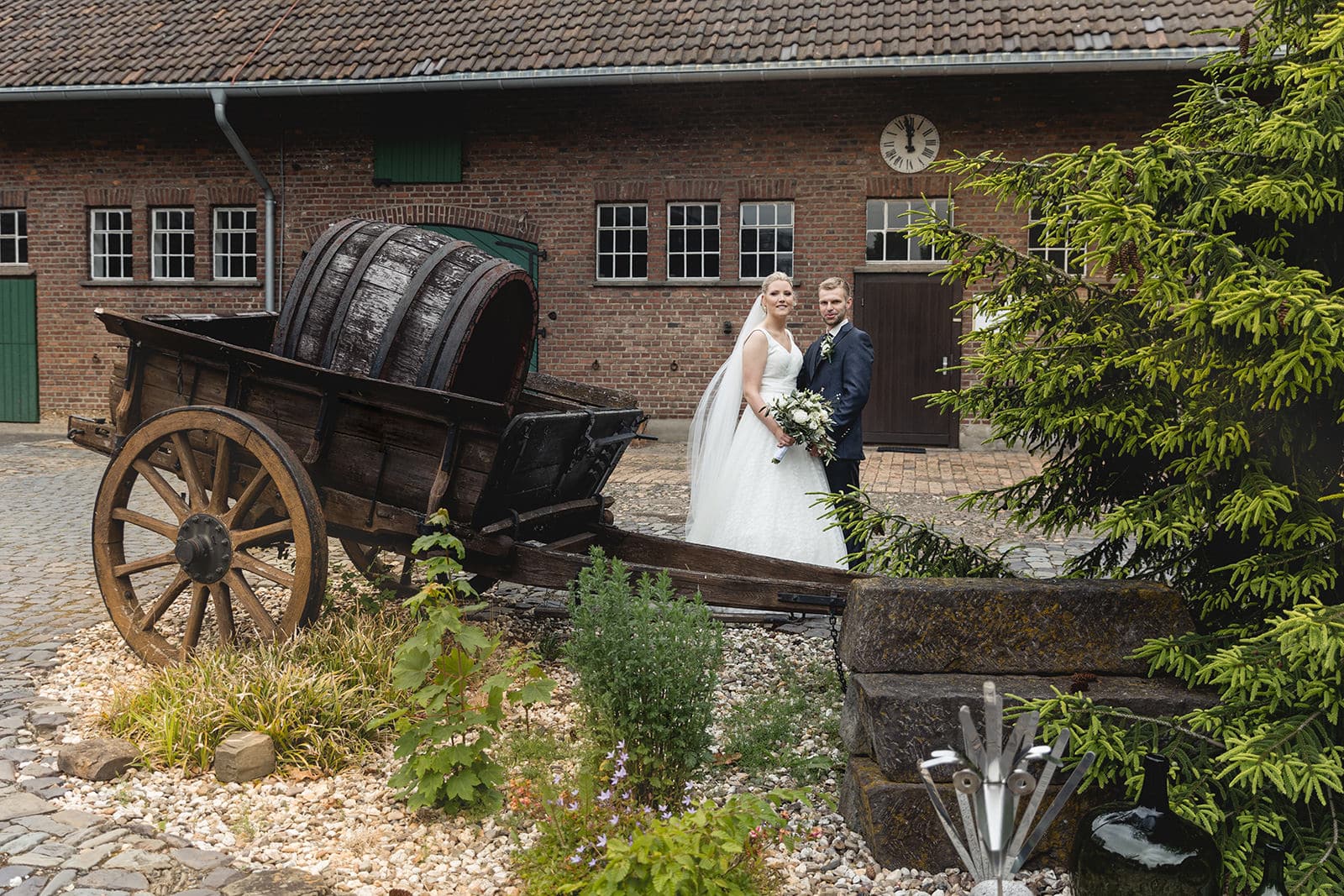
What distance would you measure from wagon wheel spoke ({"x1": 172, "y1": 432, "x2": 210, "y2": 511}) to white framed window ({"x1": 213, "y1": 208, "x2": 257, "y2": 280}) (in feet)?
38.5

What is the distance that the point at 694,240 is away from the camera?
1396 centimetres

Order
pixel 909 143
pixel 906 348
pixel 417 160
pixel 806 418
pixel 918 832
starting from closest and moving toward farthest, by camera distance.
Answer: pixel 918 832 → pixel 806 418 → pixel 909 143 → pixel 906 348 → pixel 417 160

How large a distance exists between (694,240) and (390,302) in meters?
9.80

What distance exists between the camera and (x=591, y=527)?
514 centimetres

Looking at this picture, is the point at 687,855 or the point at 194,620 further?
the point at 194,620

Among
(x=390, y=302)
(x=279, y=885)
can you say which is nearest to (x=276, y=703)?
(x=279, y=885)

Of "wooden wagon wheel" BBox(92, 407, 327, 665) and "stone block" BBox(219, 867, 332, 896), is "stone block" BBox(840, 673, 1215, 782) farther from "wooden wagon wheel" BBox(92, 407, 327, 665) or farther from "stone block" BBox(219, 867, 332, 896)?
"wooden wagon wheel" BBox(92, 407, 327, 665)

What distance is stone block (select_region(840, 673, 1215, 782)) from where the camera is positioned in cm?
288

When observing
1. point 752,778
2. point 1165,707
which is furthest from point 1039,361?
point 752,778

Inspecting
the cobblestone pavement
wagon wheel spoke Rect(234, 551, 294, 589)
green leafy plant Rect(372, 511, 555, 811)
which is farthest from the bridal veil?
green leafy plant Rect(372, 511, 555, 811)

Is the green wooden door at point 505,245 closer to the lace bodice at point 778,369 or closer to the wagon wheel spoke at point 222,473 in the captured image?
the lace bodice at point 778,369

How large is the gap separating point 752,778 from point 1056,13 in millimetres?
11569

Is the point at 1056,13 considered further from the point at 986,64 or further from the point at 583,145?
the point at 583,145

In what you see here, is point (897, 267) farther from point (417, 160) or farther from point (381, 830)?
point (381, 830)
